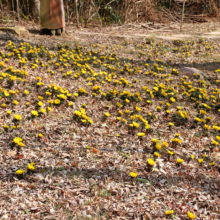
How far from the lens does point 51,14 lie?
7.44m

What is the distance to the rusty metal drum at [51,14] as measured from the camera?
7422 millimetres

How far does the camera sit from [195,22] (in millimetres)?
14953

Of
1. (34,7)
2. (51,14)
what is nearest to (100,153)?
(51,14)

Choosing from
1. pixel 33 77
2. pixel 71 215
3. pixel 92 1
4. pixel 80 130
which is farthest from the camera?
pixel 92 1

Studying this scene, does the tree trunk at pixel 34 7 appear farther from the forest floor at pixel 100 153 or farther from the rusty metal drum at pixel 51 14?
the forest floor at pixel 100 153

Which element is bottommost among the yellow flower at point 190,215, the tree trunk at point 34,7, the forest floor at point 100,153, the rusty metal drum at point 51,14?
the yellow flower at point 190,215

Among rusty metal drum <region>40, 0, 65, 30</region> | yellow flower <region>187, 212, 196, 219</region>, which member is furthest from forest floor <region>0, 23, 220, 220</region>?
A: rusty metal drum <region>40, 0, 65, 30</region>

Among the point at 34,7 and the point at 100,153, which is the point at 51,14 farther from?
the point at 100,153

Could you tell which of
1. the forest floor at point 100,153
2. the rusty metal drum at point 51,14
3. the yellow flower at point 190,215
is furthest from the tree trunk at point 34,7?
the yellow flower at point 190,215

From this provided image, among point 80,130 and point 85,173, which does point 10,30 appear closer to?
point 80,130

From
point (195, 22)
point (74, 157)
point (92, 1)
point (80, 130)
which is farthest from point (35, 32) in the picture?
point (195, 22)

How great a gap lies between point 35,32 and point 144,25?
6.20 m

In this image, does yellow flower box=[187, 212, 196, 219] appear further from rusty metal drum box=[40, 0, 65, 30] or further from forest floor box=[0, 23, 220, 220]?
rusty metal drum box=[40, 0, 65, 30]

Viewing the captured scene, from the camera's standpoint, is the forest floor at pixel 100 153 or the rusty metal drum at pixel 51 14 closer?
the forest floor at pixel 100 153
